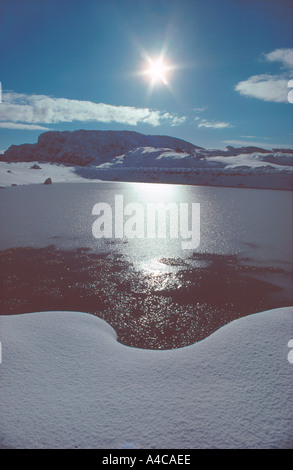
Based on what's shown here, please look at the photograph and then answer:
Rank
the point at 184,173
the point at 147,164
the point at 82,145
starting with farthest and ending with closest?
the point at 82,145, the point at 147,164, the point at 184,173

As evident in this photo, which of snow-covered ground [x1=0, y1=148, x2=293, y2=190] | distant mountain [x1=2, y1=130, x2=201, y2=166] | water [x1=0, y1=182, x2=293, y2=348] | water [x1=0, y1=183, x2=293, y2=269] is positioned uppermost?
distant mountain [x1=2, y1=130, x2=201, y2=166]

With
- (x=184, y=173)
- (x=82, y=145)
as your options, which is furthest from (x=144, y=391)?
(x=82, y=145)

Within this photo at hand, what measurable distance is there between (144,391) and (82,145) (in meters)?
118

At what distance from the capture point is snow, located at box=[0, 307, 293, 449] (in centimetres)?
191

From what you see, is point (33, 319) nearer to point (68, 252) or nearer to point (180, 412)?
point (180, 412)

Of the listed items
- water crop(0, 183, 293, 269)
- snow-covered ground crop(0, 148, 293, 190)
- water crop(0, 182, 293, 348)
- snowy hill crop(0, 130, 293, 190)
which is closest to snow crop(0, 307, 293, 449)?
water crop(0, 182, 293, 348)

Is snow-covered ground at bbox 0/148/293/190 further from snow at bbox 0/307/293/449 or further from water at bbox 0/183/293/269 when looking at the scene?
snow at bbox 0/307/293/449

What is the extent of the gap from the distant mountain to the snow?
102595 millimetres

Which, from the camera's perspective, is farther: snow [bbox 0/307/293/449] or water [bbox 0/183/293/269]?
water [bbox 0/183/293/269]

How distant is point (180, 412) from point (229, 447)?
400 mm

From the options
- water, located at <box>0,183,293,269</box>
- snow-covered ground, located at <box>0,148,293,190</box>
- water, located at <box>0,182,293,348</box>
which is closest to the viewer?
water, located at <box>0,182,293,348</box>

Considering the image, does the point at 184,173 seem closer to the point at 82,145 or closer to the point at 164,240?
Answer: the point at 164,240

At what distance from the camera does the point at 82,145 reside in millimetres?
109875
